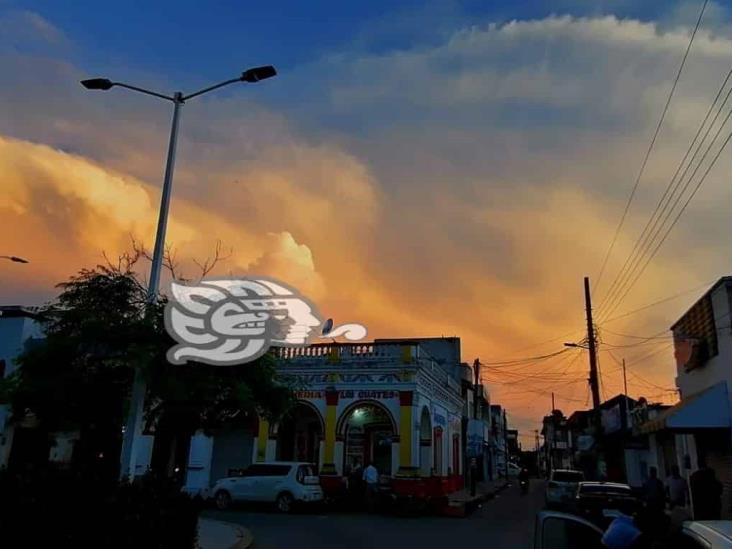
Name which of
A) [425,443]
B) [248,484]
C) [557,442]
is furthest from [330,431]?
[557,442]

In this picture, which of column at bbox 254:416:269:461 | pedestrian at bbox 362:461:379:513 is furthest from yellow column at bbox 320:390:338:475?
column at bbox 254:416:269:461

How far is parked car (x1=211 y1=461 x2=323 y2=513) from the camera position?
2205cm

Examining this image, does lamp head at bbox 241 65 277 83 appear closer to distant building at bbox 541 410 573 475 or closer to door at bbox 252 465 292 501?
door at bbox 252 465 292 501

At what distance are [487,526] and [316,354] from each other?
11251mm

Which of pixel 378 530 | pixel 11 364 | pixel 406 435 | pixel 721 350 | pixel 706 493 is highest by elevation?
pixel 11 364

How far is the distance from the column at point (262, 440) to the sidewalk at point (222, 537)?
1052 centimetres

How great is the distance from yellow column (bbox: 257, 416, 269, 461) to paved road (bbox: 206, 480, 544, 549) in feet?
15.0

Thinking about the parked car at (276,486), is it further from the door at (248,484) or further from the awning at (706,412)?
the awning at (706,412)

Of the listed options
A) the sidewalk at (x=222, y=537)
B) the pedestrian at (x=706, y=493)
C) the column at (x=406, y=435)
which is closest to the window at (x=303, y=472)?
the column at (x=406, y=435)

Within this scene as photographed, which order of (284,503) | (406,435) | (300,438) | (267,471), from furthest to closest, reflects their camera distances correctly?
(300,438) → (406,435) → (267,471) → (284,503)

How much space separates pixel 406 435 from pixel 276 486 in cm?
595

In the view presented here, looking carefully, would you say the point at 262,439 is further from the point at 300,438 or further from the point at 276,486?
the point at 276,486

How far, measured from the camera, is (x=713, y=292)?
59.0ft
